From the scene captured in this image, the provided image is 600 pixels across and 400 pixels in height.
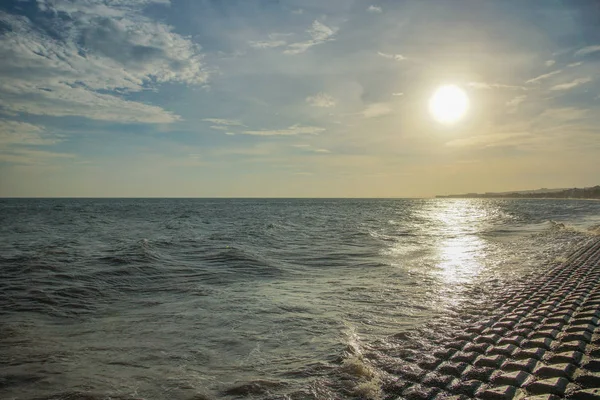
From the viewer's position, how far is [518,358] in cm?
559

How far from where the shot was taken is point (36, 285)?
12906 mm

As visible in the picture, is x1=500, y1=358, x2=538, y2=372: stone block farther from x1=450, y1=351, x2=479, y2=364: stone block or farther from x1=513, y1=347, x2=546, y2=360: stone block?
x1=450, y1=351, x2=479, y2=364: stone block

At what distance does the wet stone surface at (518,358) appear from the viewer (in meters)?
4.65

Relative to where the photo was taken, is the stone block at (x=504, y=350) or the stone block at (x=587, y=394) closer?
the stone block at (x=587, y=394)

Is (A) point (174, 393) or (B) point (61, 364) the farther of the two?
(B) point (61, 364)

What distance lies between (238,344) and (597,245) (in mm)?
21519

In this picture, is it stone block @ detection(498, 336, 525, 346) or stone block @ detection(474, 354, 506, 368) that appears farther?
stone block @ detection(498, 336, 525, 346)

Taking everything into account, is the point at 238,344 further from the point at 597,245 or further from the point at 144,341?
the point at 597,245

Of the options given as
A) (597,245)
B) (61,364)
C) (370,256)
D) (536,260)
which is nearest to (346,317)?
(61,364)

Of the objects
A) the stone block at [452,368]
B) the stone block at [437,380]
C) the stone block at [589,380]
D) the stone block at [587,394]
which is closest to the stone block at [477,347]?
the stone block at [452,368]

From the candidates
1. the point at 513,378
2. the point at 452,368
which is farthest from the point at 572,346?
the point at 452,368

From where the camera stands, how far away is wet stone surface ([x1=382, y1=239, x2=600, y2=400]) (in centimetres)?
465

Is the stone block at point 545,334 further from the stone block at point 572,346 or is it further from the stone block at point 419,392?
the stone block at point 419,392

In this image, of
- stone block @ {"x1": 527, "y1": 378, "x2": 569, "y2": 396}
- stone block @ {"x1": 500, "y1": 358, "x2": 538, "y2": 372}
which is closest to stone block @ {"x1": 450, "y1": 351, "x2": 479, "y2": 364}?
stone block @ {"x1": 500, "y1": 358, "x2": 538, "y2": 372}
